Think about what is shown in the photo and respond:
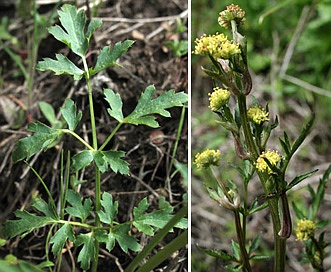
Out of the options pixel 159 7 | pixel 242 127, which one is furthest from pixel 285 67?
pixel 242 127

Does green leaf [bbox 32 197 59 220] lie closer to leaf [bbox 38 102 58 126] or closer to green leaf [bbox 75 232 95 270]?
green leaf [bbox 75 232 95 270]

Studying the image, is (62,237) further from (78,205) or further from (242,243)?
(242,243)

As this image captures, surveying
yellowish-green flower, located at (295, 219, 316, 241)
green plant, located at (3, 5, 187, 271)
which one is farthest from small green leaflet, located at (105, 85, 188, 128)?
yellowish-green flower, located at (295, 219, 316, 241)

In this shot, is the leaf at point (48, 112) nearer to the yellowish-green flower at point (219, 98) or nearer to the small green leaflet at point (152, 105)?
the small green leaflet at point (152, 105)

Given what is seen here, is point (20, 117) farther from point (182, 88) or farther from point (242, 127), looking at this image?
point (242, 127)

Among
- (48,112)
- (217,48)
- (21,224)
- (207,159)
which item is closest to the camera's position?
(217,48)

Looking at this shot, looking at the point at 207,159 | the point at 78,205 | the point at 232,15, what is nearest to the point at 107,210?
the point at 78,205
